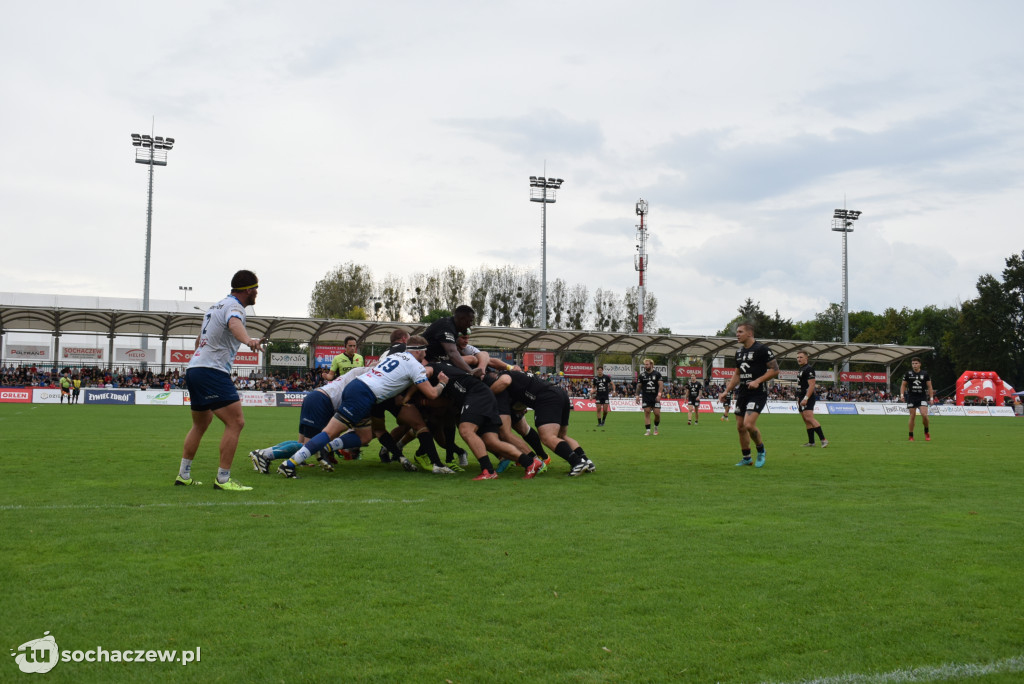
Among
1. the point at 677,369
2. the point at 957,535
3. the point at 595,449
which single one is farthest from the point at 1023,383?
the point at 957,535

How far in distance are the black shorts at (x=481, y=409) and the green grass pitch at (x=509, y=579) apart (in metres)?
0.94

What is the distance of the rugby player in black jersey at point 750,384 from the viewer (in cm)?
1133

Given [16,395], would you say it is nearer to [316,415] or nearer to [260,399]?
[260,399]

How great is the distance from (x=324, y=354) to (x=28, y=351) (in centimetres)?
1835

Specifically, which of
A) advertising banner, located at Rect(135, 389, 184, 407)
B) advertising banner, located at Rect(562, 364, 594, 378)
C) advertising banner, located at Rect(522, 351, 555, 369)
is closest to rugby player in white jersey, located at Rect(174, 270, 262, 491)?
advertising banner, located at Rect(135, 389, 184, 407)

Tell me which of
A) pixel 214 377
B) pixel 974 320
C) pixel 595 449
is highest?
pixel 974 320

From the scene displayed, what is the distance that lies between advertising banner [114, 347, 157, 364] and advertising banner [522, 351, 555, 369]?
2483cm

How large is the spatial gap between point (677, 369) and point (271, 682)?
184 feet

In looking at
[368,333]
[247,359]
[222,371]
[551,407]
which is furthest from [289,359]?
[222,371]

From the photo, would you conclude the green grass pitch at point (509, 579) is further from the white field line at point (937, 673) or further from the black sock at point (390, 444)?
the black sock at point (390, 444)

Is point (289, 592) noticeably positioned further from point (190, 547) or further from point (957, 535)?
point (957, 535)

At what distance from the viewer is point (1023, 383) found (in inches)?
2975

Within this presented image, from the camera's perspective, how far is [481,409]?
359 inches

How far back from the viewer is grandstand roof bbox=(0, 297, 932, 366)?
1633 inches
